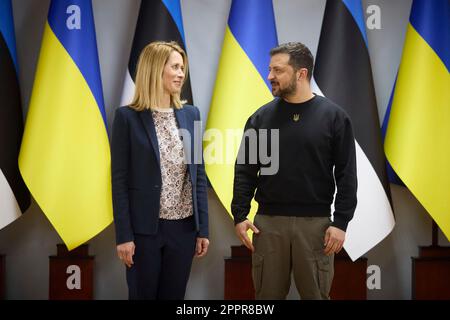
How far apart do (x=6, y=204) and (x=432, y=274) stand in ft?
7.28

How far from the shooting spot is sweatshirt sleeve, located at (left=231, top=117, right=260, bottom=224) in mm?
1846

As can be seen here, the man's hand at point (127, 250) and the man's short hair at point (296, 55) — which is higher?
the man's short hair at point (296, 55)

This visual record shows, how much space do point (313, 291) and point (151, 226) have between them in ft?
1.98

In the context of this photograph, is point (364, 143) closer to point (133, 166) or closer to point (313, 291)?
point (313, 291)

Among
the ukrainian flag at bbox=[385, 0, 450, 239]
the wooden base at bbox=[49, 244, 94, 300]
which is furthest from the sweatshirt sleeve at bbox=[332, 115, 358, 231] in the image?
the wooden base at bbox=[49, 244, 94, 300]

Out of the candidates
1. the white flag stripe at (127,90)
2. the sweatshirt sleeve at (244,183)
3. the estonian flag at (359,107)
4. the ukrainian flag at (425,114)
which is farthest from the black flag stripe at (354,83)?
the white flag stripe at (127,90)

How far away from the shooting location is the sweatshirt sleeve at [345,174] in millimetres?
1742

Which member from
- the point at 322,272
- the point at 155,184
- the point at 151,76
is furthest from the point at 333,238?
the point at 151,76

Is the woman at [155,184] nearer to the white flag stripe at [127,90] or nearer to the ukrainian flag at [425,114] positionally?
the white flag stripe at [127,90]

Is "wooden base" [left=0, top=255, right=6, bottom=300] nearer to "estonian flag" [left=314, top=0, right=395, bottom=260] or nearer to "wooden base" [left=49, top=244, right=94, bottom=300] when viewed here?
"wooden base" [left=49, top=244, right=94, bottom=300]

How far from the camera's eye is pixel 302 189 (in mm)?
1745

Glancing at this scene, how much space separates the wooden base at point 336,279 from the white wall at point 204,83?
14cm

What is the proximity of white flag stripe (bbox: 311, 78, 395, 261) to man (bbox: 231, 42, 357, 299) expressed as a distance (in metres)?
0.75
